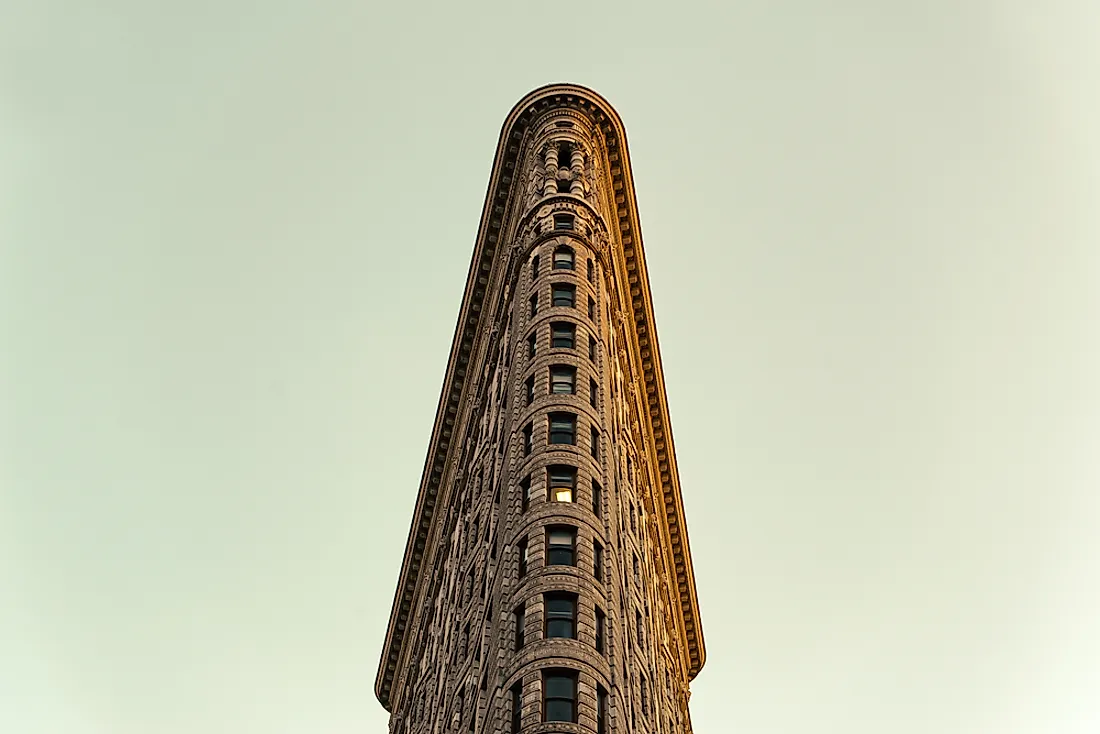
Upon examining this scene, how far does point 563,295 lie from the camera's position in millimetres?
76062

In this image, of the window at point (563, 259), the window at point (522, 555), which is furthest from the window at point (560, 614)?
the window at point (563, 259)

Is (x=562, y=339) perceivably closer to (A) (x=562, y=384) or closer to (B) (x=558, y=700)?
(A) (x=562, y=384)

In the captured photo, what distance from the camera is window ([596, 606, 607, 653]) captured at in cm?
5438

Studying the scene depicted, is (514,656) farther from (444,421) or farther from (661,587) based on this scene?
(444,421)

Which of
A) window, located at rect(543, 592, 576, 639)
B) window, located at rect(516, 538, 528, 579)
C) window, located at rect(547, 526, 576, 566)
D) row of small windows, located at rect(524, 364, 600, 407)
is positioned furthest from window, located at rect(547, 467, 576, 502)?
window, located at rect(543, 592, 576, 639)

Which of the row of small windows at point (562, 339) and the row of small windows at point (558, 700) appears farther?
the row of small windows at point (562, 339)

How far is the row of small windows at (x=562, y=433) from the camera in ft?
213

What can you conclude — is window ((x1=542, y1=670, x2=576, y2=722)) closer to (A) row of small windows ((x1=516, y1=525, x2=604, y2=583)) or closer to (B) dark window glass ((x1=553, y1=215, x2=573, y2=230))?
(A) row of small windows ((x1=516, y1=525, x2=604, y2=583))

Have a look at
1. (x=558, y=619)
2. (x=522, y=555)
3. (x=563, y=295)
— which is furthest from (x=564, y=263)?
(x=558, y=619)

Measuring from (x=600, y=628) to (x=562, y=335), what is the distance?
69.6ft

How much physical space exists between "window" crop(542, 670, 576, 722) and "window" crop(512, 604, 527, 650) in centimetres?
275

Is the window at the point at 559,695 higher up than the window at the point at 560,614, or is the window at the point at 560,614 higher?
the window at the point at 560,614

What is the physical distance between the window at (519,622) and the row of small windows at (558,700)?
2.57m

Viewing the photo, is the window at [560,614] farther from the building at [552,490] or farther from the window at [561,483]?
the window at [561,483]
